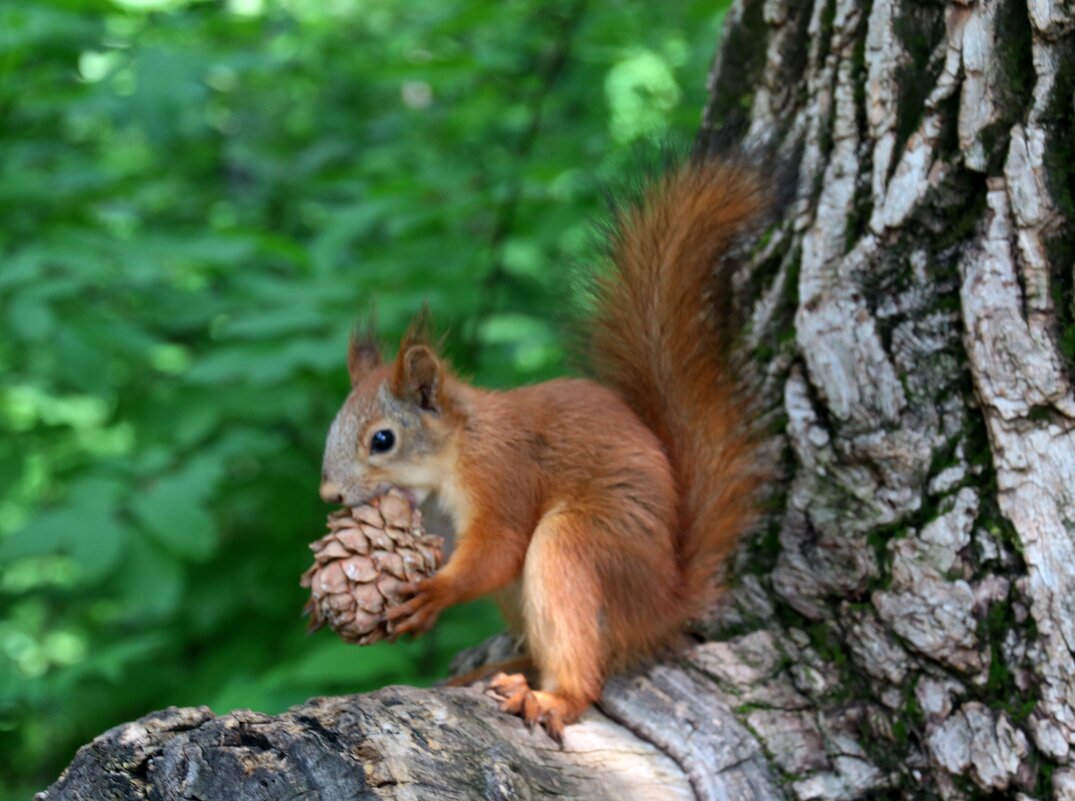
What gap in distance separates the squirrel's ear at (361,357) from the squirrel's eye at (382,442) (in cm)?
19

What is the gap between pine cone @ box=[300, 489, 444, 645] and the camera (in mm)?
1251

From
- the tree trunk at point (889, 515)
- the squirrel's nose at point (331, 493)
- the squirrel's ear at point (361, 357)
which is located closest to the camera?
the tree trunk at point (889, 515)

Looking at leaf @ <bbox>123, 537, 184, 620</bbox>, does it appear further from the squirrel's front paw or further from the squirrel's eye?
the squirrel's front paw

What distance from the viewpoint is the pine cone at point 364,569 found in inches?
49.3

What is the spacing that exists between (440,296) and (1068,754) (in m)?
1.51

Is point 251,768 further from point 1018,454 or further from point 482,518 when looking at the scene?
point 1018,454

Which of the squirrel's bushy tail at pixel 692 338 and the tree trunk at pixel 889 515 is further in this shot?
the squirrel's bushy tail at pixel 692 338

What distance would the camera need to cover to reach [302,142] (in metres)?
3.56

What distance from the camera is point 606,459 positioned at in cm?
141

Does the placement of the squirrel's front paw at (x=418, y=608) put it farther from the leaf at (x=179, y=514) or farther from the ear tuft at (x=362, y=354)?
the leaf at (x=179, y=514)

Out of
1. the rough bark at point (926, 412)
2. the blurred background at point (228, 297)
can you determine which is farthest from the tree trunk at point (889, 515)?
the blurred background at point (228, 297)

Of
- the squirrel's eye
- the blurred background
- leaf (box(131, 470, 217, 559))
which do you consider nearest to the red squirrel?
the squirrel's eye

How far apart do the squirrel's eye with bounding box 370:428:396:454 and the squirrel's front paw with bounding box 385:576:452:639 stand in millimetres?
255

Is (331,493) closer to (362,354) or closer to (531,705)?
(362,354)
